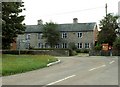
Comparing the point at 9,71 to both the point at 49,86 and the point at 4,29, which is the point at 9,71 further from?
the point at 4,29

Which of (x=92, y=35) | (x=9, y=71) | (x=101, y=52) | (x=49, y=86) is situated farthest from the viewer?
(x=92, y=35)

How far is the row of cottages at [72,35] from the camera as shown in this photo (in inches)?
3435

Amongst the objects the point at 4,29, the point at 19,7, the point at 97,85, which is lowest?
the point at 97,85

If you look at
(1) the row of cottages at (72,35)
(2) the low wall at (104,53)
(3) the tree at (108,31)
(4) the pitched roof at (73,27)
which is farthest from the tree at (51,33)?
(2) the low wall at (104,53)

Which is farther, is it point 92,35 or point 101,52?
point 92,35

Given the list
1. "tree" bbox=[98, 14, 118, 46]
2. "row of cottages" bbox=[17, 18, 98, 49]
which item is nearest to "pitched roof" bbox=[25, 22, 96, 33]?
"row of cottages" bbox=[17, 18, 98, 49]

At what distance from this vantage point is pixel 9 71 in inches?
896

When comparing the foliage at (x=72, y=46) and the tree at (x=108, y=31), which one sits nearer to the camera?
the tree at (x=108, y=31)

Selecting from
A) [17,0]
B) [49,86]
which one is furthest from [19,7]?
[49,86]

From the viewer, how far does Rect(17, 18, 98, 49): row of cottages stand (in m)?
87.2

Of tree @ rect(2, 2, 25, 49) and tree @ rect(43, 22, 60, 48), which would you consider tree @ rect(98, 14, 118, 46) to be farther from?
tree @ rect(2, 2, 25, 49)

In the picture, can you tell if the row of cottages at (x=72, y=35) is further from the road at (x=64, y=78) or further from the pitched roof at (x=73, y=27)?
the road at (x=64, y=78)

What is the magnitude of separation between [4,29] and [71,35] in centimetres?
4549

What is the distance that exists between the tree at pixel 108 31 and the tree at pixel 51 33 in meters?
14.5
